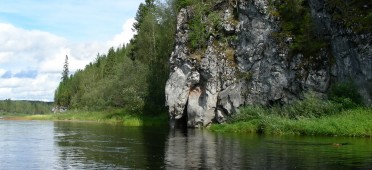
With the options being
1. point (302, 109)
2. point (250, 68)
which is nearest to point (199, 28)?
point (250, 68)

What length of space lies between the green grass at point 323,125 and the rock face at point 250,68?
4.87 m

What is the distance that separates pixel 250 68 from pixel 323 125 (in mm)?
17463

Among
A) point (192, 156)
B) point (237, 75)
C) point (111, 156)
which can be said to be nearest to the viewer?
point (192, 156)

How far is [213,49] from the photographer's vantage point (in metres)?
64.4

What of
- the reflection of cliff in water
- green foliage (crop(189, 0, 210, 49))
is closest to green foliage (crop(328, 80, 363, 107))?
the reflection of cliff in water

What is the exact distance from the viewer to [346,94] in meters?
49.5

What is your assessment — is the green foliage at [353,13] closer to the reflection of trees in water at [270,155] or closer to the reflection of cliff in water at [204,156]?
the reflection of trees in water at [270,155]

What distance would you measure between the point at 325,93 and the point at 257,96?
8.75 metres

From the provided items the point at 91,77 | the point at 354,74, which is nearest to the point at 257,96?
the point at 354,74

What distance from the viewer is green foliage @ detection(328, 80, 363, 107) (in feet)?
158

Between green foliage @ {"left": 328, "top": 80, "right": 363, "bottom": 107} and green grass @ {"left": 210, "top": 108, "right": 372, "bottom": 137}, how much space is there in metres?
1.46

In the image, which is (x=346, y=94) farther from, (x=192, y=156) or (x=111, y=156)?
(x=111, y=156)

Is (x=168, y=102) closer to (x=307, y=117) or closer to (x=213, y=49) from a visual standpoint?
(x=213, y=49)

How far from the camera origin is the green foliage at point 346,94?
4825cm
